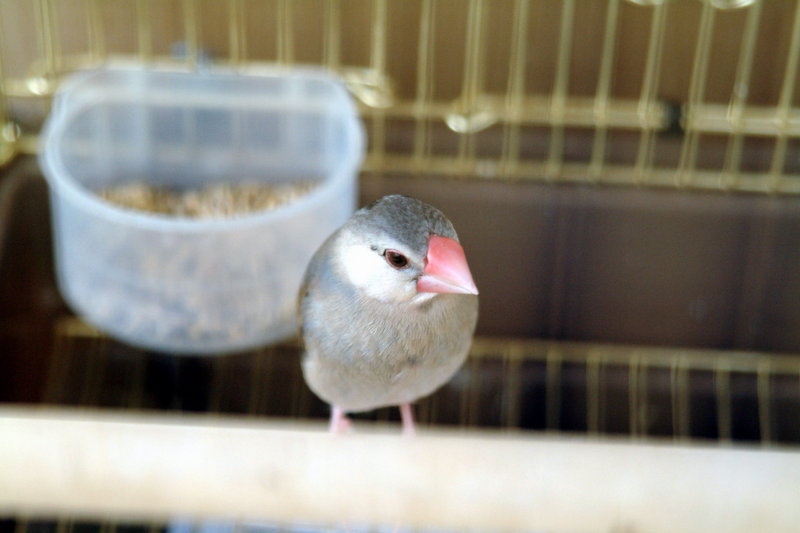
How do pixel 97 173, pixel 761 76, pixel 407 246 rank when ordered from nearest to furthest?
1. pixel 407 246
2. pixel 97 173
3. pixel 761 76

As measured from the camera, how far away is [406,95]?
1.49 metres

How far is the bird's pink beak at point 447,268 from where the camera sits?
529mm

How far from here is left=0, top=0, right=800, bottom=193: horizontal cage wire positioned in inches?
55.3

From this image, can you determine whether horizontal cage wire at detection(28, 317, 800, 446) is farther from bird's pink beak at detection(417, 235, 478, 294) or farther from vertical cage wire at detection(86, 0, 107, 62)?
bird's pink beak at detection(417, 235, 478, 294)

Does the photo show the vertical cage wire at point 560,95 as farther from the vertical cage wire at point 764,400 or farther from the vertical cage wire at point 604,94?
the vertical cage wire at point 764,400

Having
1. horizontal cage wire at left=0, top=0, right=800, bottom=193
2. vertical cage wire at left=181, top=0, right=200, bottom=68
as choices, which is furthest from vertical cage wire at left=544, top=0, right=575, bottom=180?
vertical cage wire at left=181, top=0, right=200, bottom=68

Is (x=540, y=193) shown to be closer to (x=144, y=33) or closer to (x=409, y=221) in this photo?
(x=144, y=33)

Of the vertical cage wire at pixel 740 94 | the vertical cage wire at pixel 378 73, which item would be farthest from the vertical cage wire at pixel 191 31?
the vertical cage wire at pixel 740 94

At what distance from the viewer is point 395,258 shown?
598mm

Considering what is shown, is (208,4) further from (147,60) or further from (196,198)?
(196,198)

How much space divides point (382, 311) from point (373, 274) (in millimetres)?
37

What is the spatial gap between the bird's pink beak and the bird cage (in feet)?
2.65

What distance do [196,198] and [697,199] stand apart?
0.66 m

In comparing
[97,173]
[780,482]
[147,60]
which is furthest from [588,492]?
[147,60]
